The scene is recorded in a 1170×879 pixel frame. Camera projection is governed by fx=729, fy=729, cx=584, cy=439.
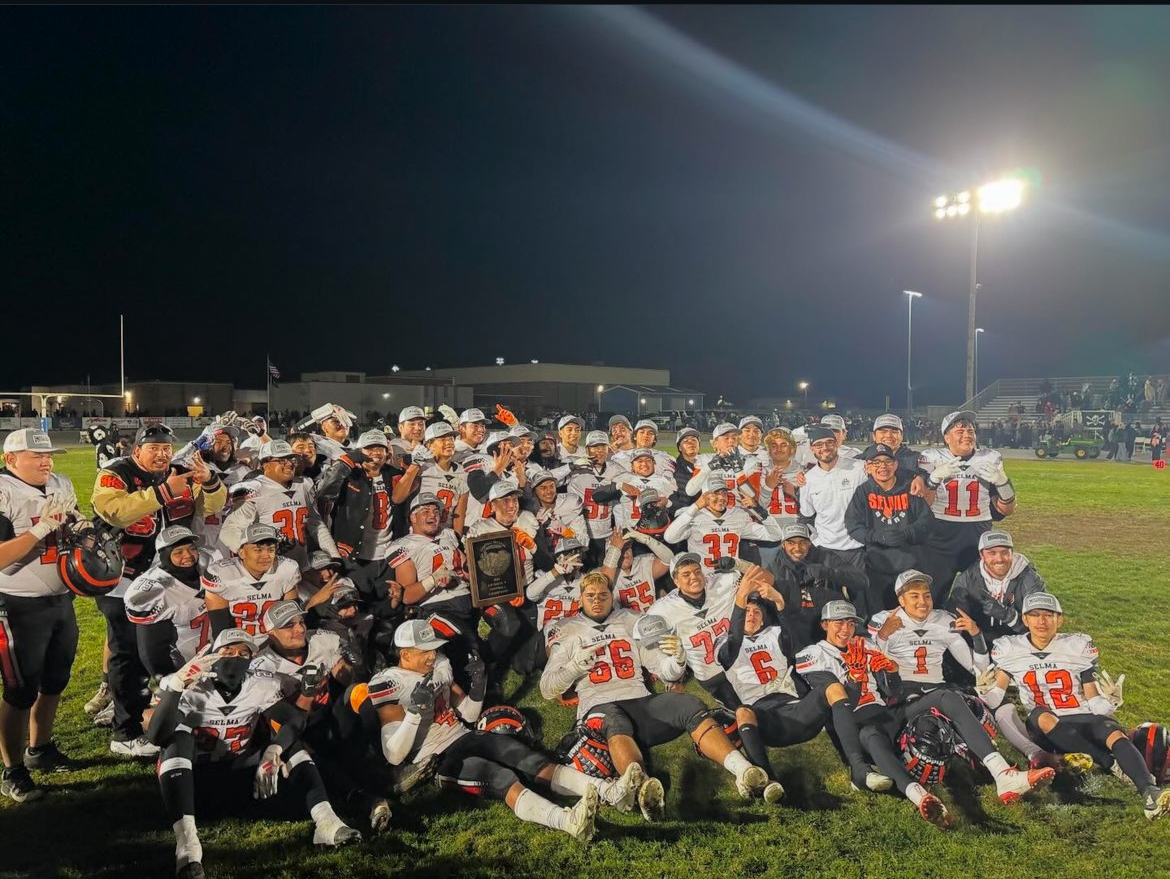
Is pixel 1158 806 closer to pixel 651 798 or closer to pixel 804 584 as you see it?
pixel 804 584

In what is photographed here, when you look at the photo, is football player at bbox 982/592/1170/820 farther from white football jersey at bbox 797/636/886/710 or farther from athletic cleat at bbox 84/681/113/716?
athletic cleat at bbox 84/681/113/716

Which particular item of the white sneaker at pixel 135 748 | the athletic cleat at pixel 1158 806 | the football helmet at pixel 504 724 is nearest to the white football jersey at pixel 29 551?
the white sneaker at pixel 135 748

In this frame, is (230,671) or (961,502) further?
(961,502)

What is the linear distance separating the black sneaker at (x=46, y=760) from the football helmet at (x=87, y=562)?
1304 millimetres

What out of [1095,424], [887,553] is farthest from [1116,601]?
[1095,424]

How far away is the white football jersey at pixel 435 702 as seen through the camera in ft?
16.0

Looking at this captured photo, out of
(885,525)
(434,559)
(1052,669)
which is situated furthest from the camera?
(885,525)

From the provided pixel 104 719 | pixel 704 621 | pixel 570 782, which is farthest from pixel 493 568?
pixel 104 719

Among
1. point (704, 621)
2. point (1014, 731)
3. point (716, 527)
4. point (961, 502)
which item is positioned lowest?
point (1014, 731)

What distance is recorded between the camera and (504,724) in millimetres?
5055

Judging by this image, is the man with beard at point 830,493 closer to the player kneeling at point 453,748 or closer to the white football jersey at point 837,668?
the white football jersey at point 837,668

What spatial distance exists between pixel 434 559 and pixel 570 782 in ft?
8.30

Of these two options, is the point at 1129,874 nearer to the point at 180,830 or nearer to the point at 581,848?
the point at 581,848

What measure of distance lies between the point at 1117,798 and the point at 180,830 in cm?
575
